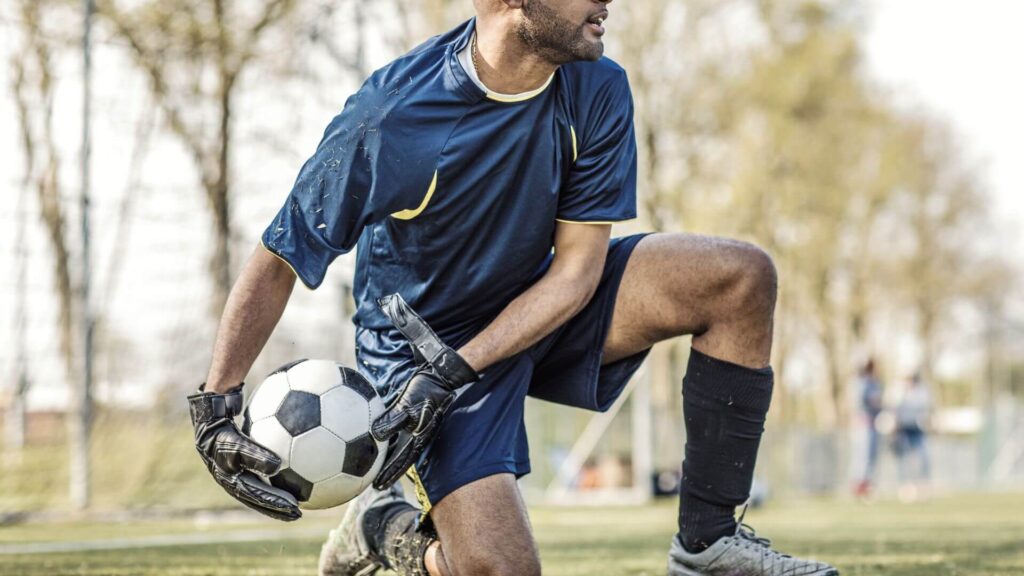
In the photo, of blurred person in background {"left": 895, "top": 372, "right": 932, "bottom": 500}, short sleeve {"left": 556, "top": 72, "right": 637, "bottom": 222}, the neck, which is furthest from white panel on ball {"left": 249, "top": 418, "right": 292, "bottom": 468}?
blurred person in background {"left": 895, "top": 372, "right": 932, "bottom": 500}

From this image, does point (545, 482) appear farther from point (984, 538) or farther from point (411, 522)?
point (411, 522)

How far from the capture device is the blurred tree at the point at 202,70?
10594mm

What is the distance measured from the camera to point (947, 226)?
36562 mm

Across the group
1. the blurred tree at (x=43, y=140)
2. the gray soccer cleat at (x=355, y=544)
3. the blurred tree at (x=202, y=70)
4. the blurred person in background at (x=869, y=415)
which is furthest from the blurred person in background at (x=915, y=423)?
the gray soccer cleat at (x=355, y=544)

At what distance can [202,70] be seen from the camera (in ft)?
35.7

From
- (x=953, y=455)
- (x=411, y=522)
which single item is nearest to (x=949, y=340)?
(x=953, y=455)

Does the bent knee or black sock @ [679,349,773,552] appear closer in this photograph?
the bent knee

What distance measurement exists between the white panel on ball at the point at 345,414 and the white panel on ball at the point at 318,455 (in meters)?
0.03

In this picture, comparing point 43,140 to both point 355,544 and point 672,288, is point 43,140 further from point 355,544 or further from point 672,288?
point 672,288

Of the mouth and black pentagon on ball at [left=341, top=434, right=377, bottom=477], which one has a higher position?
the mouth

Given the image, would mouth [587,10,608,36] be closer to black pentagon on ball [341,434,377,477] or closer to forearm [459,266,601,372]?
forearm [459,266,601,372]

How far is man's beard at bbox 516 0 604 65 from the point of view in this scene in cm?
331

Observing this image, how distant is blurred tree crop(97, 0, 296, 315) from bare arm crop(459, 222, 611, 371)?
293 inches

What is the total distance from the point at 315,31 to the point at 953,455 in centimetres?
3130
